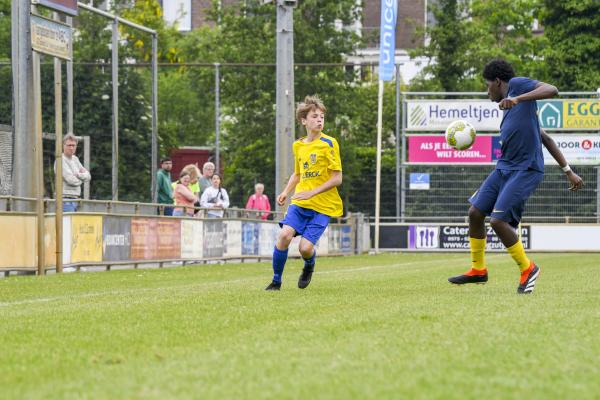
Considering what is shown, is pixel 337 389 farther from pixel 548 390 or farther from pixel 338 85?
pixel 338 85

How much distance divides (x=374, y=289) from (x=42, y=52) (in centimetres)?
640

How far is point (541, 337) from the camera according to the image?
7195 millimetres

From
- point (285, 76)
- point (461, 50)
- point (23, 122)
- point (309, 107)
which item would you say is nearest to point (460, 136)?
point (309, 107)

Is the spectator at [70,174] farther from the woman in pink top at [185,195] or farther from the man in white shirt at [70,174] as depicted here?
the woman in pink top at [185,195]

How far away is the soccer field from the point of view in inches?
210

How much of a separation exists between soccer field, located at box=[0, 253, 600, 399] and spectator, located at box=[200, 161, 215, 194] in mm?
14114

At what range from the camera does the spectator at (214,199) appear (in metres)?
25.2

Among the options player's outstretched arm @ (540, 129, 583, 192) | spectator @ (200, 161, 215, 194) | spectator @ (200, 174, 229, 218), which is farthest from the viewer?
spectator @ (200, 161, 215, 194)

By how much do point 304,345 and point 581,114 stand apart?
3482cm

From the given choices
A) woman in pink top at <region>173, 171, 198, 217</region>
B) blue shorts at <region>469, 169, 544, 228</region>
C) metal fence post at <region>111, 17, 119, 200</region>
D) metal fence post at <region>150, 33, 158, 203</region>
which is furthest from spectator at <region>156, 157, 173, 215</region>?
blue shorts at <region>469, 169, 544, 228</region>

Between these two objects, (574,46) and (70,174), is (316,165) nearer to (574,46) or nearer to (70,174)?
(70,174)

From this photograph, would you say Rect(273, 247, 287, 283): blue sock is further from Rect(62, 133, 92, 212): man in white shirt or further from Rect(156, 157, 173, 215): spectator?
Rect(156, 157, 173, 215): spectator

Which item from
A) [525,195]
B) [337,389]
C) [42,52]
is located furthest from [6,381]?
Result: [42,52]

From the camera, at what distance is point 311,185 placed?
12.3 metres
